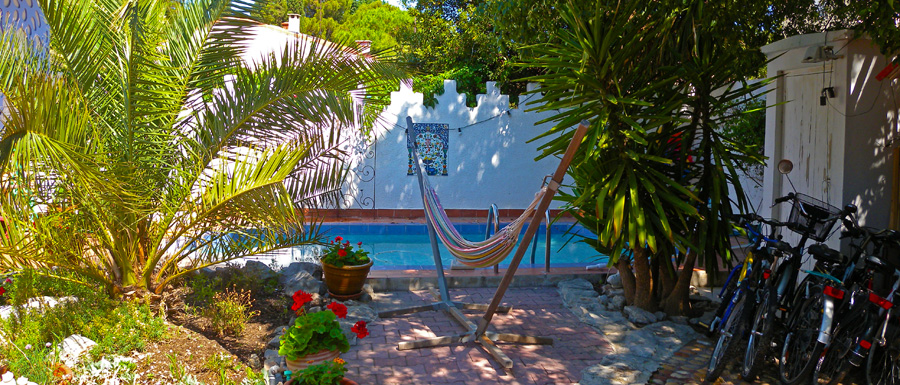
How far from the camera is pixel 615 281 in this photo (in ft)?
19.3

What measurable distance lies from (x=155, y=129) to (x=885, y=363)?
14.5 feet

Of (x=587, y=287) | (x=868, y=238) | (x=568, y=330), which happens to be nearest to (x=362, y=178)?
(x=587, y=287)

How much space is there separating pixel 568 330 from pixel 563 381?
99 centimetres

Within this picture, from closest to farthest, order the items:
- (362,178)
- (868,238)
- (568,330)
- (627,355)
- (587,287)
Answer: (868,238) → (627,355) → (568,330) → (587,287) → (362,178)

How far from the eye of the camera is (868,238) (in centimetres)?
364

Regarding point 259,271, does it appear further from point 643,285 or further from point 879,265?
point 879,265

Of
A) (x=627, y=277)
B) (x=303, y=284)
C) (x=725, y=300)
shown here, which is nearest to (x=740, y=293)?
(x=725, y=300)

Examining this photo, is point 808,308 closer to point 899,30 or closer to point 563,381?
point 563,381

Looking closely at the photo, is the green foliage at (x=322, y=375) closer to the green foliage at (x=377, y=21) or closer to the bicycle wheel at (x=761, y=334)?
the bicycle wheel at (x=761, y=334)

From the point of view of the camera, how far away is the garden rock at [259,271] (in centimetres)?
557

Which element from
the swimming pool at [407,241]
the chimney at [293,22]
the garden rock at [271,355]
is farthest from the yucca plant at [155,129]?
the chimney at [293,22]

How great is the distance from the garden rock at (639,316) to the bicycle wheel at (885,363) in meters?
1.49

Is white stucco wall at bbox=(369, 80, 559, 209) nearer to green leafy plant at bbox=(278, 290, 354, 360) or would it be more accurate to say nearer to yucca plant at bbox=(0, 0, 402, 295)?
yucca plant at bbox=(0, 0, 402, 295)

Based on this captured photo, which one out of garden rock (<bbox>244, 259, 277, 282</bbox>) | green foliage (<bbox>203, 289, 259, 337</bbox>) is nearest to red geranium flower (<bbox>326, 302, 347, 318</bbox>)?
green foliage (<bbox>203, 289, 259, 337</bbox>)
